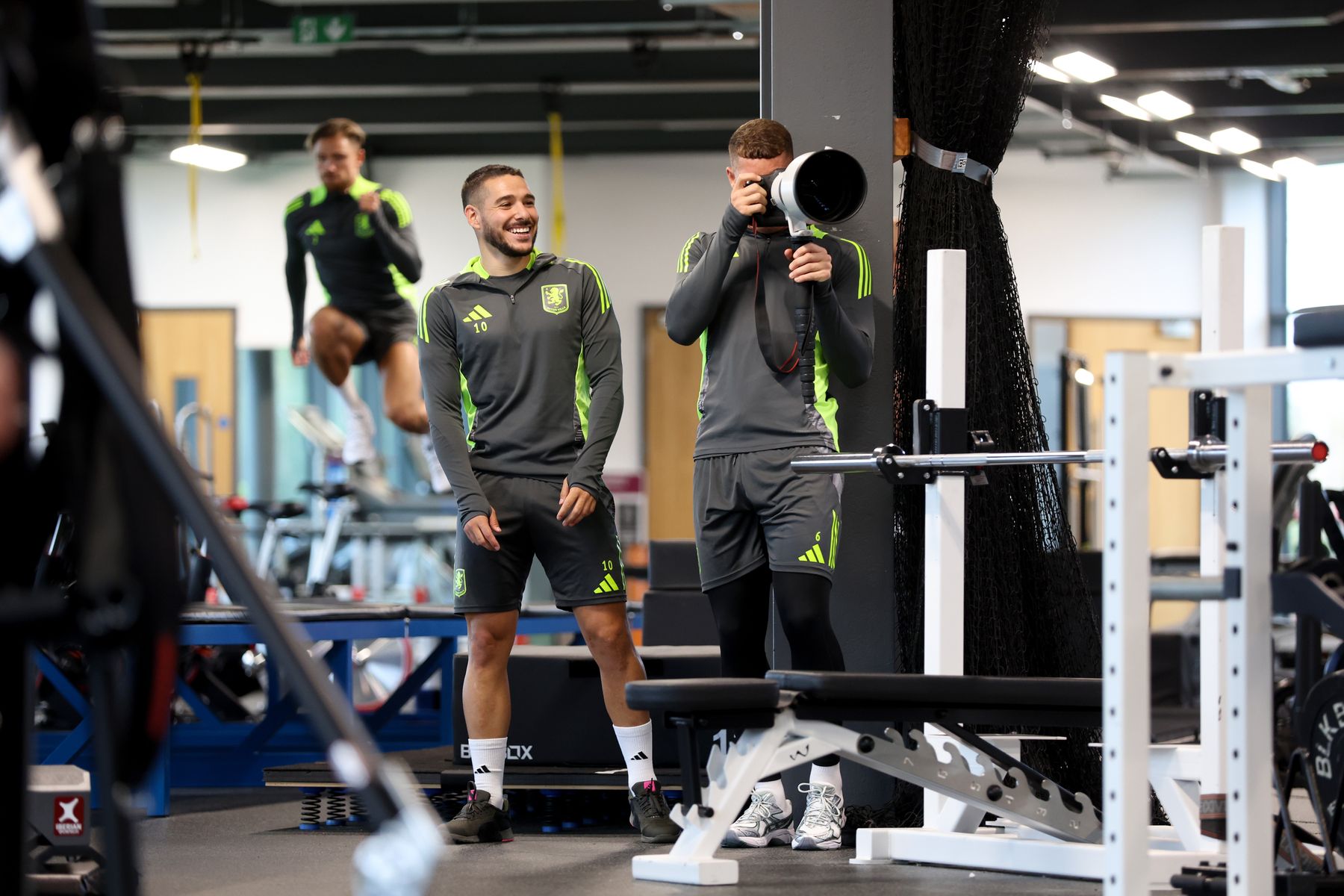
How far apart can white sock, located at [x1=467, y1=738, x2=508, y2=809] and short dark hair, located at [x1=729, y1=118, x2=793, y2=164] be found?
1.41 metres

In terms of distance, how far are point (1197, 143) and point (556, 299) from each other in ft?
27.2

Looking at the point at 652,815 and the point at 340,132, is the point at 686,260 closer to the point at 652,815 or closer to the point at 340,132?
the point at 652,815

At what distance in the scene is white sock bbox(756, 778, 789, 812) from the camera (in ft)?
10.8

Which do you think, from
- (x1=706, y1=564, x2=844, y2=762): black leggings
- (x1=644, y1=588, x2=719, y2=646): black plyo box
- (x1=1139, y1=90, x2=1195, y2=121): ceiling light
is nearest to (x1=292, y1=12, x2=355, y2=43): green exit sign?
(x1=644, y1=588, x2=719, y2=646): black plyo box

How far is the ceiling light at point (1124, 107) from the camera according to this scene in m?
9.32

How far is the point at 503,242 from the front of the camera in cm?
342

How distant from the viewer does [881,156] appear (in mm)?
3527

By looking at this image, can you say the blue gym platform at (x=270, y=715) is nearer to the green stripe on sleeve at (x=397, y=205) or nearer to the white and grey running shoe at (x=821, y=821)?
the white and grey running shoe at (x=821, y=821)

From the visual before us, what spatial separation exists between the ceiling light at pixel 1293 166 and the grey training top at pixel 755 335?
884 cm

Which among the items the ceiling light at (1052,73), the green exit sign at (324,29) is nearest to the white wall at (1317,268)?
the ceiling light at (1052,73)

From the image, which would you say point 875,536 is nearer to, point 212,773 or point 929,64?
point 929,64

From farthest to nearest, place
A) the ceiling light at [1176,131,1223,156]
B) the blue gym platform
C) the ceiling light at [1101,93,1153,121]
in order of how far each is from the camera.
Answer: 1. the ceiling light at [1176,131,1223,156]
2. the ceiling light at [1101,93,1153,121]
3. the blue gym platform

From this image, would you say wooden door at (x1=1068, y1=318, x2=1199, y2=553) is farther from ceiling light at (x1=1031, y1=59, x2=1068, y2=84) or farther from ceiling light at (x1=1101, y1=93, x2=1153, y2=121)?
ceiling light at (x1=1031, y1=59, x2=1068, y2=84)

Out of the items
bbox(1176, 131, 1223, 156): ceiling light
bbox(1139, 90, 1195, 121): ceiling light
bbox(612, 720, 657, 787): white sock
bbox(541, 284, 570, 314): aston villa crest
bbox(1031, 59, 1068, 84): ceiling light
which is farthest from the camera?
bbox(1176, 131, 1223, 156): ceiling light
